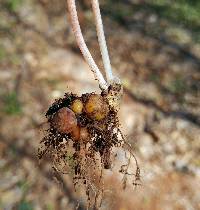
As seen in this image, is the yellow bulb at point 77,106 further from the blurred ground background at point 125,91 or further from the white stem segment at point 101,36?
the blurred ground background at point 125,91

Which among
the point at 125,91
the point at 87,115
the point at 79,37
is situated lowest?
the point at 87,115

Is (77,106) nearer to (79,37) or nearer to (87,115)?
(87,115)

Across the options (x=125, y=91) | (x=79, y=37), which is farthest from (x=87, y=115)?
(x=125, y=91)

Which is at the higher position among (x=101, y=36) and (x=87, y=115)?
(x=101, y=36)

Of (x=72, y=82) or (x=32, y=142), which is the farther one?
(x=72, y=82)

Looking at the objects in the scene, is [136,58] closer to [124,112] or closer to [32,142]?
[124,112]

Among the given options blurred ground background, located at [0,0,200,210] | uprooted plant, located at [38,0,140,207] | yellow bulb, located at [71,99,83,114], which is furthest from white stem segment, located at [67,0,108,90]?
blurred ground background, located at [0,0,200,210]

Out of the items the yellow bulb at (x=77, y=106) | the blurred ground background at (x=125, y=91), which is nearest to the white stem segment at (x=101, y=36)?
the yellow bulb at (x=77, y=106)

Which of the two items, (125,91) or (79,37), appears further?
(125,91)

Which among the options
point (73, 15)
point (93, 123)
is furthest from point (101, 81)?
point (73, 15)
